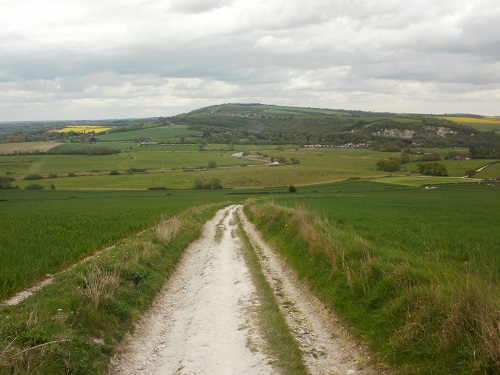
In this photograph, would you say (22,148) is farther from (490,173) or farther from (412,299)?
(412,299)

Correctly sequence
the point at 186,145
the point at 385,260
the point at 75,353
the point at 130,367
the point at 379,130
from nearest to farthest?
the point at 75,353, the point at 130,367, the point at 385,260, the point at 186,145, the point at 379,130

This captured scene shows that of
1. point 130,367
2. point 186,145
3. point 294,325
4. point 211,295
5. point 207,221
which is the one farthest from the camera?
point 186,145

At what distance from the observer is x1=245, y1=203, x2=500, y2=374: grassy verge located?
5691 mm

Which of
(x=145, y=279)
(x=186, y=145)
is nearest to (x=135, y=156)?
(x=186, y=145)

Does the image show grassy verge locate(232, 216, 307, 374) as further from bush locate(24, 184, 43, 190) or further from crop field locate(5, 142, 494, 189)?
bush locate(24, 184, 43, 190)

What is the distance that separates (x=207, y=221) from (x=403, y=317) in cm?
2362

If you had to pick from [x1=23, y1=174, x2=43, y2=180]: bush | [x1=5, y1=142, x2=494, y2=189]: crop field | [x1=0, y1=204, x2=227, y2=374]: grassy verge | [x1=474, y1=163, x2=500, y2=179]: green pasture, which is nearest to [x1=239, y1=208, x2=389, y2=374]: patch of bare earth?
[x1=0, y1=204, x2=227, y2=374]: grassy verge

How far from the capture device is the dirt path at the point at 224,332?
683cm

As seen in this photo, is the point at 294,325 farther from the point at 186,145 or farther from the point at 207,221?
the point at 186,145

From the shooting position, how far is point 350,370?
21.5 feet

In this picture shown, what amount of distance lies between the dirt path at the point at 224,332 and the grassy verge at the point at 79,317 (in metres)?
0.42

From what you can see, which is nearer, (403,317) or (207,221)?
(403,317)

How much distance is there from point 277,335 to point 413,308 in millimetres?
2650

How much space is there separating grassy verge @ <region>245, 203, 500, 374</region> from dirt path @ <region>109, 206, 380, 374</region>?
48 centimetres
